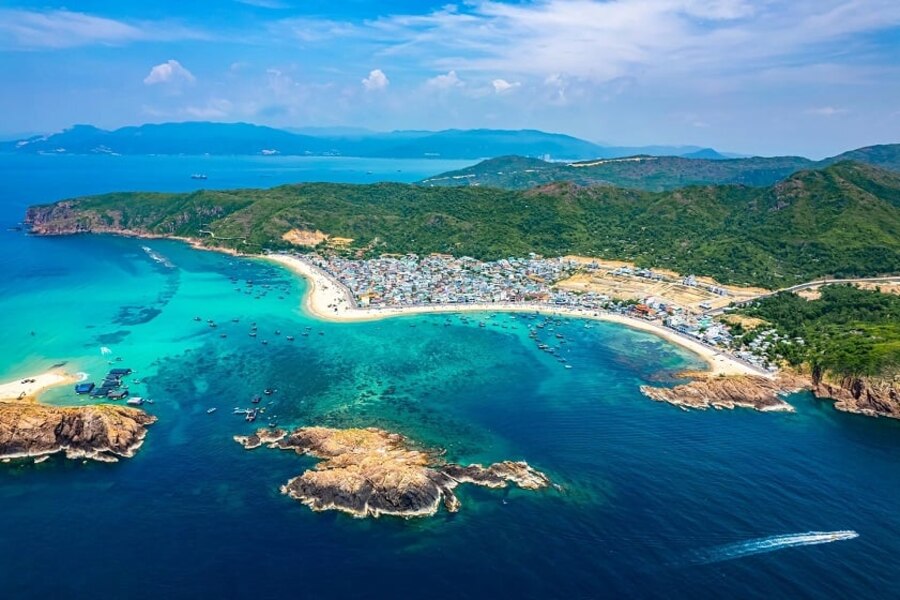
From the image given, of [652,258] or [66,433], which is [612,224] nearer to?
[652,258]

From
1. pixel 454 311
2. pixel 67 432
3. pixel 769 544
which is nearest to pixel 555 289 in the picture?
pixel 454 311

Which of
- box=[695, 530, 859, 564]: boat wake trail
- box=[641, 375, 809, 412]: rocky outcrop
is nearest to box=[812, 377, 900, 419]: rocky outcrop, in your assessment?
box=[641, 375, 809, 412]: rocky outcrop

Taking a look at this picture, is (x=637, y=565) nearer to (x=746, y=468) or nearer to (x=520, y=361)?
(x=746, y=468)

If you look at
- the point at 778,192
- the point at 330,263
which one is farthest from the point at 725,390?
the point at 778,192

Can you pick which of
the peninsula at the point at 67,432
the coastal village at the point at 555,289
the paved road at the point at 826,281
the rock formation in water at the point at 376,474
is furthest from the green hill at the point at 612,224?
the peninsula at the point at 67,432

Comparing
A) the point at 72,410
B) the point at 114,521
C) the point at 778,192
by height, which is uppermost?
the point at 778,192
